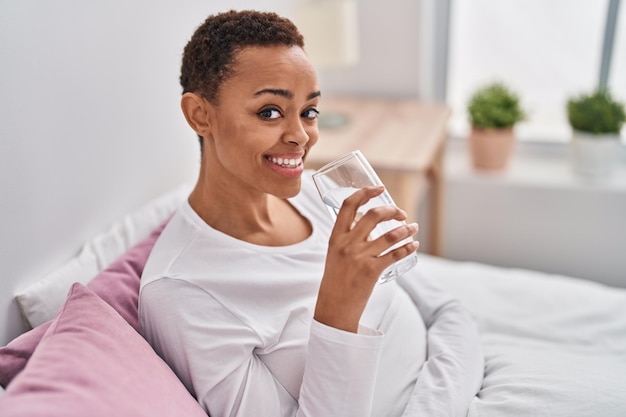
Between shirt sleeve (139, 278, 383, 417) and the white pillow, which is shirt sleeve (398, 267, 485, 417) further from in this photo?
the white pillow

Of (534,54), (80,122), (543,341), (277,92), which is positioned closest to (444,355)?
(543,341)

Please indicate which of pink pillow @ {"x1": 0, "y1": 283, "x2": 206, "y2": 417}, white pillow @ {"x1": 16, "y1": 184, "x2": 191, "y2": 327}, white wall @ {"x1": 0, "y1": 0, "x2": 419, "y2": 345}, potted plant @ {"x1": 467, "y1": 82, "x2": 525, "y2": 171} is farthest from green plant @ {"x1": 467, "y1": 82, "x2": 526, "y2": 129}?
pink pillow @ {"x1": 0, "y1": 283, "x2": 206, "y2": 417}

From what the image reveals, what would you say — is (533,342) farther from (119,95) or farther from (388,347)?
(119,95)

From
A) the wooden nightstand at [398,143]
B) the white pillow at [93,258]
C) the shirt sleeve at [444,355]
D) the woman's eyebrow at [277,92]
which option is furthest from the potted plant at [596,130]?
the woman's eyebrow at [277,92]

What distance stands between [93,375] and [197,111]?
412 millimetres

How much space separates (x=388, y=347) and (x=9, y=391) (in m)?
0.60

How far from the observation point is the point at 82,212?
1160 millimetres

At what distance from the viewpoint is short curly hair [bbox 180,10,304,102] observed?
2.98 ft

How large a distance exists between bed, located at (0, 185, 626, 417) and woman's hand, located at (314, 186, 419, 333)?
0.81 feet

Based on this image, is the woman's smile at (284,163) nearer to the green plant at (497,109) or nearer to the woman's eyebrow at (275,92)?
the woman's eyebrow at (275,92)

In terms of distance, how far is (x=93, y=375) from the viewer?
739 millimetres

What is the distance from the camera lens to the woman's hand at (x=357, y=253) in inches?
32.3

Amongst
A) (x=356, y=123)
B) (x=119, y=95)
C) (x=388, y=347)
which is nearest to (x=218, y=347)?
(x=388, y=347)

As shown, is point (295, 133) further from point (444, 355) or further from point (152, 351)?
point (444, 355)
